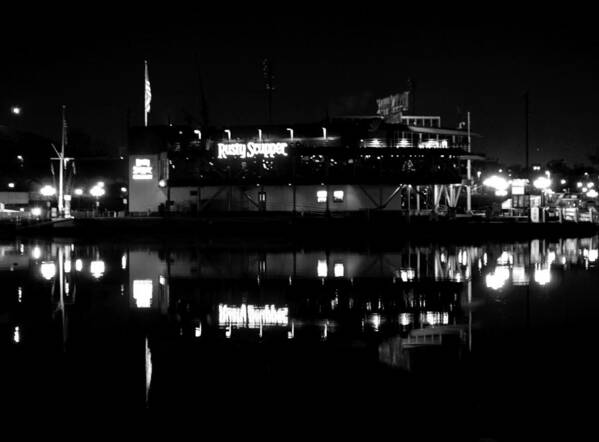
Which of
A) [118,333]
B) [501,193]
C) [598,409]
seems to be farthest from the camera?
[501,193]

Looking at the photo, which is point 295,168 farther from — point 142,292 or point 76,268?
point 142,292

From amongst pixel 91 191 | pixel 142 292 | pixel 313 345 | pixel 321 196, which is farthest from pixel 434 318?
pixel 91 191

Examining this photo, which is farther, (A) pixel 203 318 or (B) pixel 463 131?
(B) pixel 463 131

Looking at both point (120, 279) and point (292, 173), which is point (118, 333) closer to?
point (120, 279)

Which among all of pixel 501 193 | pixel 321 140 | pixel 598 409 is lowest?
pixel 598 409

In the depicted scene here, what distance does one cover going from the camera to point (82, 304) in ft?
55.8

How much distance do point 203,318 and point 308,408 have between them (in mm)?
6926

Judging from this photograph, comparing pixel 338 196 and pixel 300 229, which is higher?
pixel 338 196

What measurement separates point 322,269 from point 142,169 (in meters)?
34.7

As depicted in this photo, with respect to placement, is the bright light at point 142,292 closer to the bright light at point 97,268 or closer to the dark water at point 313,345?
the dark water at point 313,345

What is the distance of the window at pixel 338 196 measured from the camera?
54.7m

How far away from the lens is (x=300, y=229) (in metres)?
47.7

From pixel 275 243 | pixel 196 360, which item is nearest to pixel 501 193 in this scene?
pixel 275 243

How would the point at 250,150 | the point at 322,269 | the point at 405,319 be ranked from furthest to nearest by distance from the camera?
1. the point at 250,150
2. the point at 322,269
3. the point at 405,319
